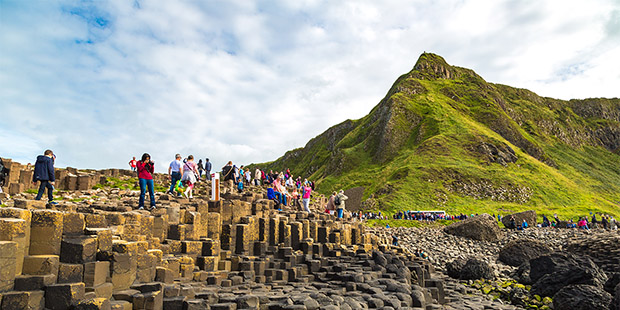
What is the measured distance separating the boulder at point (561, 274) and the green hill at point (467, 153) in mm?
35813

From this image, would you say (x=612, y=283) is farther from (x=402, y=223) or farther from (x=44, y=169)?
(x=402, y=223)

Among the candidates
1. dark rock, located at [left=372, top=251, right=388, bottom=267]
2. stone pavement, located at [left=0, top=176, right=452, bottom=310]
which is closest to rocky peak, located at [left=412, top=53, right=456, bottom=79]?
dark rock, located at [left=372, top=251, right=388, bottom=267]

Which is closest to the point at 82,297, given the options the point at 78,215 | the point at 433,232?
the point at 78,215

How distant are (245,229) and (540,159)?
3944 inches

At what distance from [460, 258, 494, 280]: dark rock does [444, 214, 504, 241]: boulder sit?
47.8 ft

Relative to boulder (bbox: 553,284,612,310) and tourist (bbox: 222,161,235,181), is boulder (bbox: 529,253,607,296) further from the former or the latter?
tourist (bbox: 222,161,235,181)

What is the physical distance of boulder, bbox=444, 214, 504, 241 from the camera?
33531 mm

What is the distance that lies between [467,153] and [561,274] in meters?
64.4

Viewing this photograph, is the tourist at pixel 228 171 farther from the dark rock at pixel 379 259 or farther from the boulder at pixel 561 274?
the boulder at pixel 561 274

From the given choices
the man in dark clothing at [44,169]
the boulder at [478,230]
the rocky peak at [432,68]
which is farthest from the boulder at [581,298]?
the rocky peak at [432,68]

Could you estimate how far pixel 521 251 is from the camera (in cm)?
2419

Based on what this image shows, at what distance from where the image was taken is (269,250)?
12766mm

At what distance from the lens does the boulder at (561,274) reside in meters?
15.6

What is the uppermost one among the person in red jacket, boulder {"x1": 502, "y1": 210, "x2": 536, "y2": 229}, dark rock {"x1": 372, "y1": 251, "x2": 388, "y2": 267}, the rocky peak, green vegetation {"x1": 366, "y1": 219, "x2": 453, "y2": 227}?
the rocky peak
